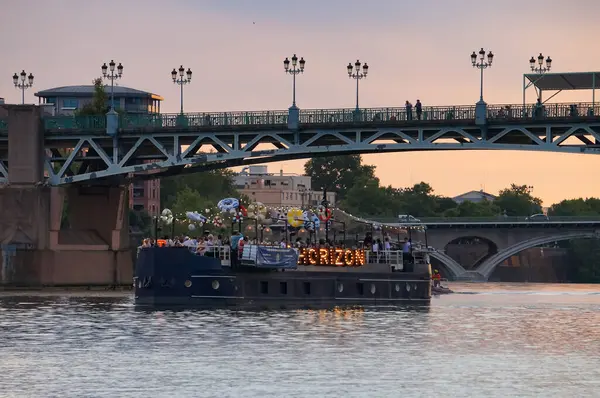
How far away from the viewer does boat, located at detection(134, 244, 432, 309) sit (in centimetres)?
9094

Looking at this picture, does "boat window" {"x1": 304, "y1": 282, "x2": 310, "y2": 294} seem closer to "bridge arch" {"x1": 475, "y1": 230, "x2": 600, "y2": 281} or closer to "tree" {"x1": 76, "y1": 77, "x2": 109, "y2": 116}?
"tree" {"x1": 76, "y1": 77, "x2": 109, "y2": 116}

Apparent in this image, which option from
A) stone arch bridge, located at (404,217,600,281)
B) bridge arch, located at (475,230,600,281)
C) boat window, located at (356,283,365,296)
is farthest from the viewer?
bridge arch, located at (475,230,600,281)

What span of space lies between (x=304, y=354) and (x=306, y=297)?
90.9 feet

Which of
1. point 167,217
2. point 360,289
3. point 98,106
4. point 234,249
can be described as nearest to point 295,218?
point 234,249

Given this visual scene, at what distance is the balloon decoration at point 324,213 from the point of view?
97.1 meters

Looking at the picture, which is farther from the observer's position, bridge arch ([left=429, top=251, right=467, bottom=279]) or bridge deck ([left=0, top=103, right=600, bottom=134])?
bridge arch ([left=429, top=251, right=467, bottom=279])

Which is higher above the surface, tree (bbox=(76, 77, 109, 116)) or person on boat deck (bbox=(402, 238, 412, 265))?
tree (bbox=(76, 77, 109, 116))

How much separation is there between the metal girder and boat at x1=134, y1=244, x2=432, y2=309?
14.9 m

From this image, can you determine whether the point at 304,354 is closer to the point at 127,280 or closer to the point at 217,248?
the point at 217,248

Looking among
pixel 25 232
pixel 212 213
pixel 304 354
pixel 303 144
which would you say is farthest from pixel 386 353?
pixel 212 213

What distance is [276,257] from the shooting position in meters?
92.1

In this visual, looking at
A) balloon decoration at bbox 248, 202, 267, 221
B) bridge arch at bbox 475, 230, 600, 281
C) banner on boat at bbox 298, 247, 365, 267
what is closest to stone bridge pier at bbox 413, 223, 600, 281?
bridge arch at bbox 475, 230, 600, 281

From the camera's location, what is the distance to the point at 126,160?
123 m

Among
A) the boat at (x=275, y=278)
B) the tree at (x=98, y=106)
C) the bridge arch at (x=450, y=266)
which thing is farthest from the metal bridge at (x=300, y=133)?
the bridge arch at (x=450, y=266)
